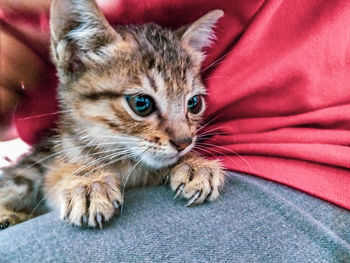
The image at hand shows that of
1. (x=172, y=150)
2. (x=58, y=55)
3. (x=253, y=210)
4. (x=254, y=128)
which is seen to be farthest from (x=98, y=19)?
(x=253, y=210)

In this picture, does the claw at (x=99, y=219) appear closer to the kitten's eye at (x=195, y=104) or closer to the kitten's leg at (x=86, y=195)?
the kitten's leg at (x=86, y=195)

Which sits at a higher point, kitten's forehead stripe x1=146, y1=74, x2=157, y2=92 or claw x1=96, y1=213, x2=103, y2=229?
kitten's forehead stripe x1=146, y1=74, x2=157, y2=92

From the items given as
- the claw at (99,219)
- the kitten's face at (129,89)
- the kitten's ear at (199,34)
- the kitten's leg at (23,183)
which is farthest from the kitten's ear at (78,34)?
the claw at (99,219)

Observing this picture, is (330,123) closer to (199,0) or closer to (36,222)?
(199,0)

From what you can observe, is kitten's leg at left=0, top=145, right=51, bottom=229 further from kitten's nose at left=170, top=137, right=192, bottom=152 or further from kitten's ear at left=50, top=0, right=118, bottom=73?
kitten's nose at left=170, top=137, right=192, bottom=152

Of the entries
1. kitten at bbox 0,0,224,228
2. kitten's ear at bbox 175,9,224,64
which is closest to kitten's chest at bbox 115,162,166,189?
kitten at bbox 0,0,224,228

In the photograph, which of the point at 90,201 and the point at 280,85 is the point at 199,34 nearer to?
the point at 280,85

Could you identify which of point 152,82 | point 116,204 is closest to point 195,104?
point 152,82
